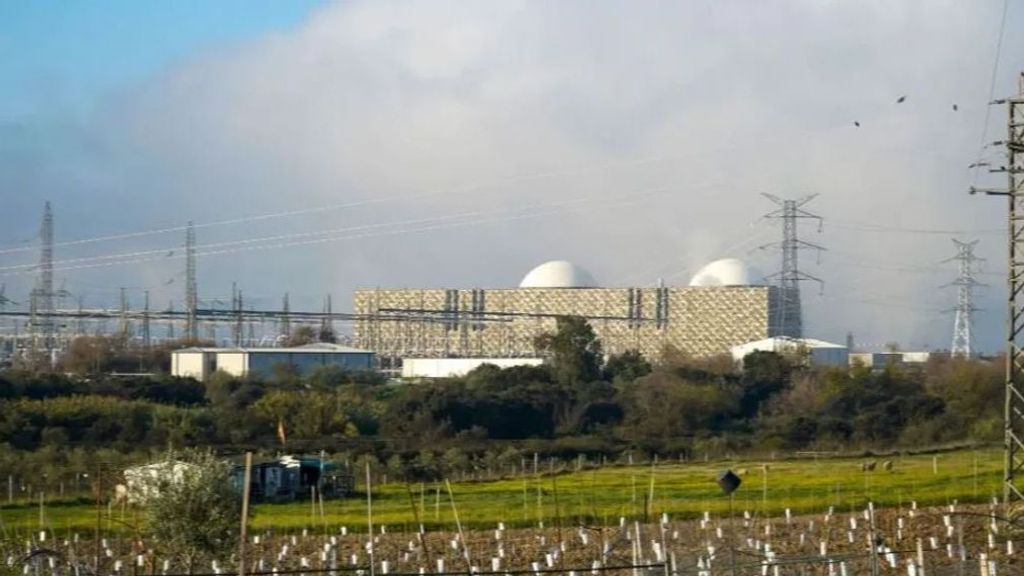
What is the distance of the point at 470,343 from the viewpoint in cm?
8838

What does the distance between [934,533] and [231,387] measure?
30447 mm

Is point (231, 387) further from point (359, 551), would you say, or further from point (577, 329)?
point (359, 551)

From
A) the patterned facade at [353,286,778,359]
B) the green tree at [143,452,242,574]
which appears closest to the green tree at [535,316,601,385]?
the patterned facade at [353,286,778,359]

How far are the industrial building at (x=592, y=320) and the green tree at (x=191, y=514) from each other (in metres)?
60.1

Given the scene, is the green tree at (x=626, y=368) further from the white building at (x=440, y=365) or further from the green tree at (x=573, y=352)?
the white building at (x=440, y=365)

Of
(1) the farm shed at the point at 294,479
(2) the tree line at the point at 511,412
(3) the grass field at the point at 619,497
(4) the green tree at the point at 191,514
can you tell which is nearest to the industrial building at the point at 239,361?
(2) the tree line at the point at 511,412

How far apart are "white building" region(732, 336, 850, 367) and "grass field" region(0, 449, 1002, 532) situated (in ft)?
79.9

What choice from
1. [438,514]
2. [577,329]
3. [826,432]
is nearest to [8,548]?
[438,514]

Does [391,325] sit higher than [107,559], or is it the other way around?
[391,325]

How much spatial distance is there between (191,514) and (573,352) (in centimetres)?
4178

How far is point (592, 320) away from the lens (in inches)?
3465

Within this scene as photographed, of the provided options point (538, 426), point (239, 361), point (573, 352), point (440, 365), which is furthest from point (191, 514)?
point (440, 365)

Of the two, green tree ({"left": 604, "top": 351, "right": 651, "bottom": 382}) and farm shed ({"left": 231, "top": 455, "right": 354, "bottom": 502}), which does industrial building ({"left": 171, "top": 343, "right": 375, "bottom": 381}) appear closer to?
green tree ({"left": 604, "top": 351, "right": 651, "bottom": 382})

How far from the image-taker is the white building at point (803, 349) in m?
64.8
